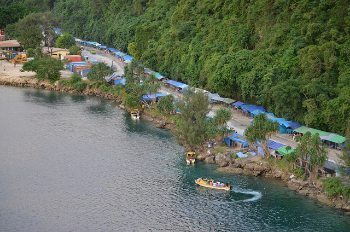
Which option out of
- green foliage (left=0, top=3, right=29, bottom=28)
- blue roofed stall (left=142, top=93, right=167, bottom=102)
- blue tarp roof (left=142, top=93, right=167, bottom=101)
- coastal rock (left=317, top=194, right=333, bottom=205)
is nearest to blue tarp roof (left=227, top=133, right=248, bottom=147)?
coastal rock (left=317, top=194, right=333, bottom=205)

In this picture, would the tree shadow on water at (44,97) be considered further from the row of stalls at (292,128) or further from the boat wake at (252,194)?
the boat wake at (252,194)

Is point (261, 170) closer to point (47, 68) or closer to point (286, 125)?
point (286, 125)

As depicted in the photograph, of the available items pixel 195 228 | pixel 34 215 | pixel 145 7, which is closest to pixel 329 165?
pixel 195 228

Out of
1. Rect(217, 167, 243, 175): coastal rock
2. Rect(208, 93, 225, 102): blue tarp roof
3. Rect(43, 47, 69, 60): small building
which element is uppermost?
Rect(43, 47, 69, 60): small building

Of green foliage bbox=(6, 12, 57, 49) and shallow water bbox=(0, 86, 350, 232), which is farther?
green foliage bbox=(6, 12, 57, 49)

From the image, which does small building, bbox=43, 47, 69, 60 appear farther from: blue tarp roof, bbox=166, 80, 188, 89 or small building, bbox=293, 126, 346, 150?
small building, bbox=293, 126, 346, 150

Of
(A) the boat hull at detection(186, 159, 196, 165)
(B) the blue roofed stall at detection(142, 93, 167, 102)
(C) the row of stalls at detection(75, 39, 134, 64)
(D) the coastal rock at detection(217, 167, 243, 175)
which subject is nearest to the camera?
(D) the coastal rock at detection(217, 167, 243, 175)

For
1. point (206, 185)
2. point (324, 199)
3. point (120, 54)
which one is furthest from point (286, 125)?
point (120, 54)

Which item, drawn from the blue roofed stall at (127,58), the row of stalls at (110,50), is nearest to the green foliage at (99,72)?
the row of stalls at (110,50)
